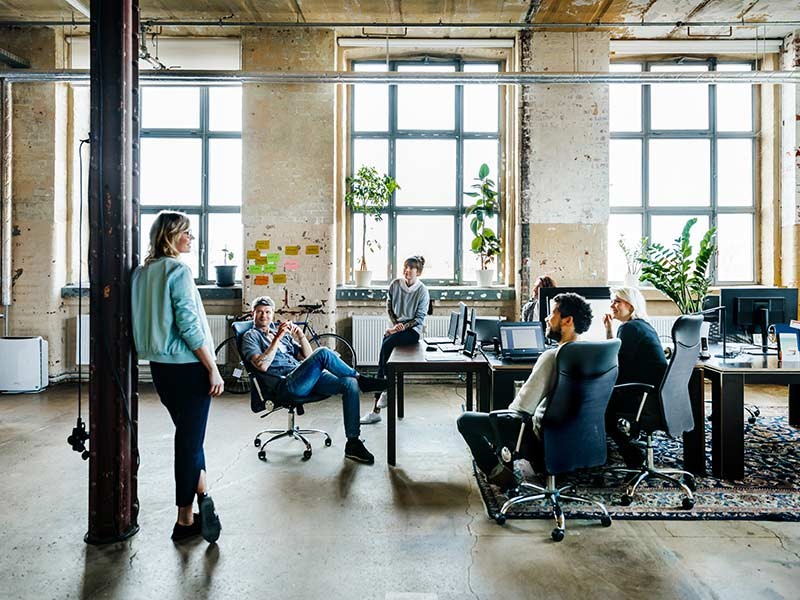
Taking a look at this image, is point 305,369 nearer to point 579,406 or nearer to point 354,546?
point 354,546

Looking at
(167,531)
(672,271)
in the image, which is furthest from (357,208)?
(167,531)

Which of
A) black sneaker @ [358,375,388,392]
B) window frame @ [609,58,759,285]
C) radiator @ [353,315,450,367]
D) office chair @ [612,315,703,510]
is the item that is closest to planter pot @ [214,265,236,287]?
radiator @ [353,315,450,367]

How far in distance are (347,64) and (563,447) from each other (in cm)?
634

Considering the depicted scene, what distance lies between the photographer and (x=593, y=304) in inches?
176

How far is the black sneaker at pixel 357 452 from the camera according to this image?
13.8 feet

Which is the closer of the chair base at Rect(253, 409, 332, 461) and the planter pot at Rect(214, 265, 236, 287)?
the chair base at Rect(253, 409, 332, 461)

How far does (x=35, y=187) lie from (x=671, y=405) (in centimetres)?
728

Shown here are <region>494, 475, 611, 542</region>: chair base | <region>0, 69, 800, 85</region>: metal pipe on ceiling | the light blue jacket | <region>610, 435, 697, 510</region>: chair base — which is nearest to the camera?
the light blue jacket

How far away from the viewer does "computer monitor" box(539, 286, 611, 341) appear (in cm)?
443

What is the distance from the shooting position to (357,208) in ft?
24.7

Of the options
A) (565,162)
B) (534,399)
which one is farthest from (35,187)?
(534,399)

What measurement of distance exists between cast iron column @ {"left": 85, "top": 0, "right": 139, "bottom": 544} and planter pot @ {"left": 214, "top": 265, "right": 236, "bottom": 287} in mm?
4534

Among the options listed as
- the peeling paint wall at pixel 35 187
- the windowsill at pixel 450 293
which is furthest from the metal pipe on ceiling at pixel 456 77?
the windowsill at pixel 450 293

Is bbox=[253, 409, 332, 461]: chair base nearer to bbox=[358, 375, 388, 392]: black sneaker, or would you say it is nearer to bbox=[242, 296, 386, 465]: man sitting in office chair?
bbox=[242, 296, 386, 465]: man sitting in office chair
